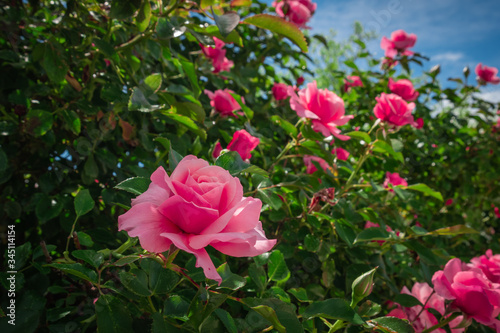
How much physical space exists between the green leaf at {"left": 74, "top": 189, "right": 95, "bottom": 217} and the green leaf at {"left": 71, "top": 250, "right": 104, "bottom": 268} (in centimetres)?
12

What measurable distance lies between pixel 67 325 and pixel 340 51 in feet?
36.5

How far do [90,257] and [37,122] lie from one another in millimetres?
524

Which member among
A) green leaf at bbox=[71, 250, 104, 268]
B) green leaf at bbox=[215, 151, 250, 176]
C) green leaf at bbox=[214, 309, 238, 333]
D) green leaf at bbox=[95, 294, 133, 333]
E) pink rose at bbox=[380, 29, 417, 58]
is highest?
pink rose at bbox=[380, 29, 417, 58]

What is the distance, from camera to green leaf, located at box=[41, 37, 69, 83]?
917 millimetres

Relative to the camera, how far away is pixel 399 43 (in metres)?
2.01

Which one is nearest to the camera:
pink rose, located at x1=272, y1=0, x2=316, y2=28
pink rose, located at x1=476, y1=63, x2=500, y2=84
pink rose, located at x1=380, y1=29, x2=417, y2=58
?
pink rose, located at x1=272, y1=0, x2=316, y2=28

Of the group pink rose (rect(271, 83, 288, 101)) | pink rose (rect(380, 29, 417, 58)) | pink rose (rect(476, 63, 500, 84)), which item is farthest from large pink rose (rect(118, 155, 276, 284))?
pink rose (rect(476, 63, 500, 84))

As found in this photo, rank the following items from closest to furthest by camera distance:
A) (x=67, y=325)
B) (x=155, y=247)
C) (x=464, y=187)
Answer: (x=155, y=247), (x=67, y=325), (x=464, y=187)

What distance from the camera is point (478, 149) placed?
2.30 m

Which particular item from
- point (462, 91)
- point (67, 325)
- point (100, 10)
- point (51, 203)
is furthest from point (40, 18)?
point (462, 91)

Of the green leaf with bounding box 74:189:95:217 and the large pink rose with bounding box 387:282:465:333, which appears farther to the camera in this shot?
the large pink rose with bounding box 387:282:465:333

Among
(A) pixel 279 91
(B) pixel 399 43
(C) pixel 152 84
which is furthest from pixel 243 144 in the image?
(B) pixel 399 43

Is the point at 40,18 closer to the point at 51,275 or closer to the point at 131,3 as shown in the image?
the point at 131,3

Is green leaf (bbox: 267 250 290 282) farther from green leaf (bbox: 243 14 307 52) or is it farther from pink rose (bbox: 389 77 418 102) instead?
pink rose (bbox: 389 77 418 102)
